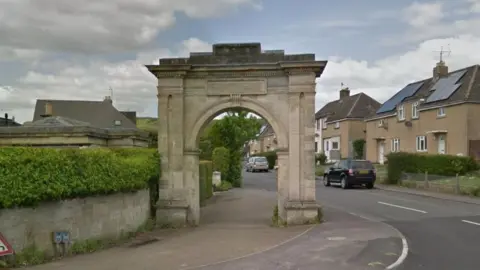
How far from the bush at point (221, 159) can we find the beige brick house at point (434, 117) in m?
14.2

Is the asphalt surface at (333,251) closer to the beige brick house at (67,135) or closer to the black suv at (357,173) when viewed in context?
the beige brick house at (67,135)

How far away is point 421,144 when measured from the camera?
41875mm

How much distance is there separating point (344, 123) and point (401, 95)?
39.4 ft

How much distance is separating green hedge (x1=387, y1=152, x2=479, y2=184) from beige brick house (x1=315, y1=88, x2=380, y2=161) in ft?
77.1

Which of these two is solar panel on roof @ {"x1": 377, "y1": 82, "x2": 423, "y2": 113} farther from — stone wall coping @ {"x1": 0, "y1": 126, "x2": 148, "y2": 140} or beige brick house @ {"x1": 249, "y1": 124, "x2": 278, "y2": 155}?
beige brick house @ {"x1": 249, "y1": 124, "x2": 278, "y2": 155}

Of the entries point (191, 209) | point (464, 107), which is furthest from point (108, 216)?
point (464, 107)

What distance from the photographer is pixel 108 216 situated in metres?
13.1

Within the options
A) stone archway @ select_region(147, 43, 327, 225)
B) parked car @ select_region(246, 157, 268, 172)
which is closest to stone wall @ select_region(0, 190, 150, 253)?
stone archway @ select_region(147, 43, 327, 225)

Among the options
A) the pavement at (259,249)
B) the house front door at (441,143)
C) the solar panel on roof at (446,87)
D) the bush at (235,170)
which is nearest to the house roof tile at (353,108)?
the solar panel on roof at (446,87)

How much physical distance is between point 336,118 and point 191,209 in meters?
46.8

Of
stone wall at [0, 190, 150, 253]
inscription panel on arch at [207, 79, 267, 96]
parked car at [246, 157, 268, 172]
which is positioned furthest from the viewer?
parked car at [246, 157, 268, 172]

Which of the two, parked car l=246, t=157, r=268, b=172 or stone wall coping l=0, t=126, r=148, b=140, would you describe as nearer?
stone wall coping l=0, t=126, r=148, b=140

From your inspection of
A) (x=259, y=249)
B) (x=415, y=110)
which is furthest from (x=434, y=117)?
(x=259, y=249)

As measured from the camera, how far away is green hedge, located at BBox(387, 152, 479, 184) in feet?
99.1
